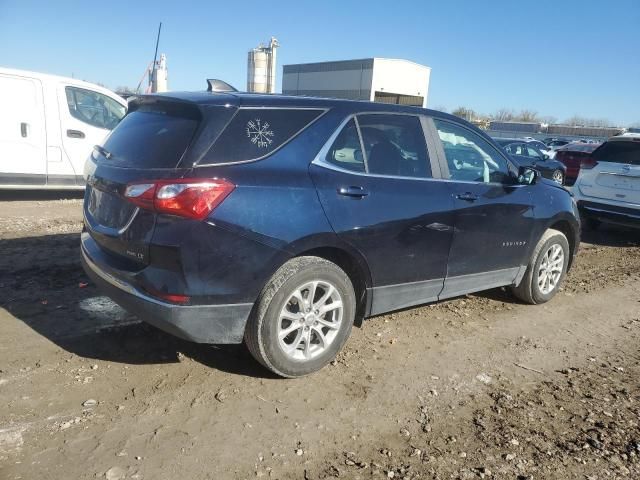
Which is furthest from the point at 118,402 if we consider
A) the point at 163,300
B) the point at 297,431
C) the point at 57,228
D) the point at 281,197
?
the point at 57,228

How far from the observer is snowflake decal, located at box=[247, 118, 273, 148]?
3152 millimetres

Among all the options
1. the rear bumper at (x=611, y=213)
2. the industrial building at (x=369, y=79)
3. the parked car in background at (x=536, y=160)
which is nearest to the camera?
the rear bumper at (x=611, y=213)

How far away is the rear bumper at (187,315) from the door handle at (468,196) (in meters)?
1.97

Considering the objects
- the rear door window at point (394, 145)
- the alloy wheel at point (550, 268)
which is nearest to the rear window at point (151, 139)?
the rear door window at point (394, 145)

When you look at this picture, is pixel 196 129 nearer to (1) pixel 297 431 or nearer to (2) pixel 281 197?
(2) pixel 281 197

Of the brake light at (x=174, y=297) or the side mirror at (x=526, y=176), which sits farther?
the side mirror at (x=526, y=176)

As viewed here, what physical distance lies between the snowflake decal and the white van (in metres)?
6.43

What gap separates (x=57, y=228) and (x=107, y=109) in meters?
3.15

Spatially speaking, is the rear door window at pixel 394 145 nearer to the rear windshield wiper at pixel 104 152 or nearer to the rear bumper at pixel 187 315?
the rear bumper at pixel 187 315

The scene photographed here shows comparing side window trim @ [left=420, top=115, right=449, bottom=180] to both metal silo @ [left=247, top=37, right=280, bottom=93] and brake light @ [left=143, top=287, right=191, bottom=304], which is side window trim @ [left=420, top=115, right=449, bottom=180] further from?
metal silo @ [left=247, top=37, right=280, bottom=93]

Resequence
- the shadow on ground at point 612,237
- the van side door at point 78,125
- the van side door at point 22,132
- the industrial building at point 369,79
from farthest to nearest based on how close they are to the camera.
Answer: the industrial building at point 369,79 < the shadow on ground at point 612,237 < the van side door at point 78,125 < the van side door at point 22,132

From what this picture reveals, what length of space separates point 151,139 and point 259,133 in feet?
2.29

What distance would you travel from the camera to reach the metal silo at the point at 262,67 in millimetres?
39469

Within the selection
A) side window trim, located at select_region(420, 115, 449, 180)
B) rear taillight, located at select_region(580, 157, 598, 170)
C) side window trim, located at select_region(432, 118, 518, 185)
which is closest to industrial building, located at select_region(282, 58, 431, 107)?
rear taillight, located at select_region(580, 157, 598, 170)
